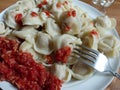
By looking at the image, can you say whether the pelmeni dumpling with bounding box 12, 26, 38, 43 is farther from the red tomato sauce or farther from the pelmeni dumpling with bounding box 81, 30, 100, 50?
the pelmeni dumpling with bounding box 81, 30, 100, 50

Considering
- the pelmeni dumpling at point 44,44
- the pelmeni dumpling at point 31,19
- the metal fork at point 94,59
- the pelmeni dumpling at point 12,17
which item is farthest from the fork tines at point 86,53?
the pelmeni dumpling at point 12,17

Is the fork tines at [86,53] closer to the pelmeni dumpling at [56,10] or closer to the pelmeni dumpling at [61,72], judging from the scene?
the pelmeni dumpling at [61,72]

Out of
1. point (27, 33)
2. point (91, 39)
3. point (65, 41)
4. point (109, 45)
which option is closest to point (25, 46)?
point (27, 33)

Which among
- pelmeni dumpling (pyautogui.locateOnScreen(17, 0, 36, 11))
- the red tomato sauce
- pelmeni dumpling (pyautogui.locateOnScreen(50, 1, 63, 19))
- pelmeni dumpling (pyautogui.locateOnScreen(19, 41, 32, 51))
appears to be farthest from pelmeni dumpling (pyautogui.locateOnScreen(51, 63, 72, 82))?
pelmeni dumpling (pyautogui.locateOnScreen(17, 0, 36, 11))

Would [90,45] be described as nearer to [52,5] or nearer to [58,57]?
[58,57]

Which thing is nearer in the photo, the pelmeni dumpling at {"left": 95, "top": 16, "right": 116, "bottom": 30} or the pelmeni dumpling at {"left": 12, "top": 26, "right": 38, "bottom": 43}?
the pelmeni dumpling at {"left": 12, "top": 26, "right": 38, "bottom": 43}

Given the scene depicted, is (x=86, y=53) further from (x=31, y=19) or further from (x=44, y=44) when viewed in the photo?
(x=31, y=19)

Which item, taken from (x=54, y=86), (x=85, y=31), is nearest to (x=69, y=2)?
(x=85, y=31)
